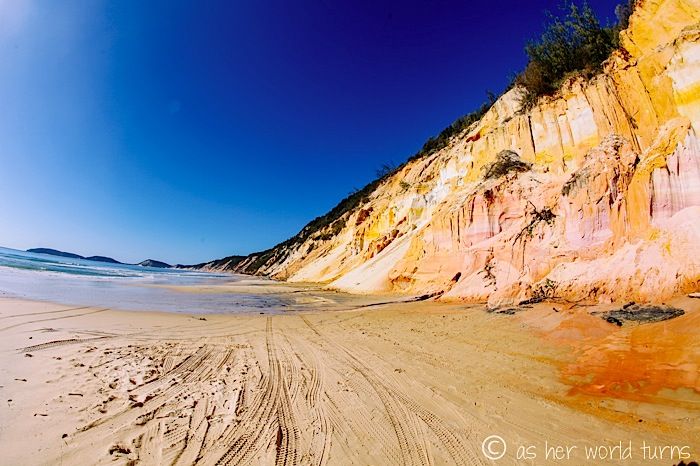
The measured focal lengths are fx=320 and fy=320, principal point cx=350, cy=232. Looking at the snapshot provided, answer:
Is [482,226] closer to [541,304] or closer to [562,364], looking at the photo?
[541,304]

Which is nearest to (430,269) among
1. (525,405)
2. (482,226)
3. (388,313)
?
(482,226)

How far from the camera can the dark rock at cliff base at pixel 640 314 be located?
643 cm

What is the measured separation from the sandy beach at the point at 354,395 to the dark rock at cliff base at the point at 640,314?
0.88 ft

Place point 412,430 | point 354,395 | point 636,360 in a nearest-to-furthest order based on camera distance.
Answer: point 412,430 → point 354,395 → point 636,360

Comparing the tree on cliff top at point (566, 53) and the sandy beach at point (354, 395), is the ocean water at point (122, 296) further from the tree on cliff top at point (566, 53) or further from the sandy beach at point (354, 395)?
the tree on cliff top at point (566, 53)

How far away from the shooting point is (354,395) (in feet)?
15.1

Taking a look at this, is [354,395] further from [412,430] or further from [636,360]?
[636,360]

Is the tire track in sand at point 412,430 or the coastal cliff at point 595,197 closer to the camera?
the tire track in sand at point 412,430

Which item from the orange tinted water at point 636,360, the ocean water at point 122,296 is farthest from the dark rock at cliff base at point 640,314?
the ocean water at point 122,296

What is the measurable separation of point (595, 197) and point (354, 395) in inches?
428

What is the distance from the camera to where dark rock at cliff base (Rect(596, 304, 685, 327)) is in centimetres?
643

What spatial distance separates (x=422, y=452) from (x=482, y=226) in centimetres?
1371

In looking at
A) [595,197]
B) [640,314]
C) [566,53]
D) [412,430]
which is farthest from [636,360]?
[566,53]

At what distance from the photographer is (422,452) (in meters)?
3.27
